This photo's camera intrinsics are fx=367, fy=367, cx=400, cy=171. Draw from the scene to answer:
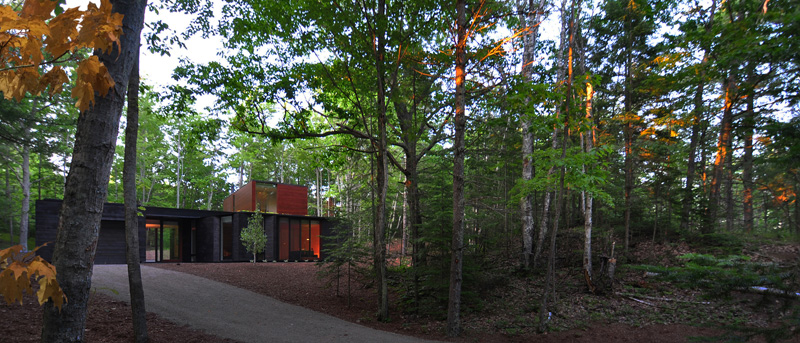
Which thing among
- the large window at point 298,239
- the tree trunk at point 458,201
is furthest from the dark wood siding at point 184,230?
the tree trunk at point 458,201

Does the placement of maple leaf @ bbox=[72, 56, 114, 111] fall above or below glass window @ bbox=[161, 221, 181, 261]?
above

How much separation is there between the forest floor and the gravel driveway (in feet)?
1.53

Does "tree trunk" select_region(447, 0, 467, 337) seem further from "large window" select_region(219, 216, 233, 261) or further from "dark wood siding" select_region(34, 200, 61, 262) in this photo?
"dark wood siding" select_region(34, 200, 61, 262)

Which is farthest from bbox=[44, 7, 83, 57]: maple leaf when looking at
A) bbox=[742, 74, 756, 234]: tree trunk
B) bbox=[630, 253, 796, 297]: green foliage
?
bbox=[742, 74, 756, 234]: tree trunk

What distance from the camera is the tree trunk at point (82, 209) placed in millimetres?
2352

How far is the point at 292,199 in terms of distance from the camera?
67.4 feet

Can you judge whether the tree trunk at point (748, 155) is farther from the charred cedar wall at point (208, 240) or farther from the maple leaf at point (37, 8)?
the charred cedar wall at point (208, 240)

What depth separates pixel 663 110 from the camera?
1158 centimetres

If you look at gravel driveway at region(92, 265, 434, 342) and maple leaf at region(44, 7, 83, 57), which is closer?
maple leaf at region(44, 7, 83, 57)

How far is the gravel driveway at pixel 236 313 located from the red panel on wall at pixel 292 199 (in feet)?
29.3

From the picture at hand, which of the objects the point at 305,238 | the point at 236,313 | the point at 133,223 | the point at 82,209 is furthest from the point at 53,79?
the point at 305,238

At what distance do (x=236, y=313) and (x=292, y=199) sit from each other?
41.7ft

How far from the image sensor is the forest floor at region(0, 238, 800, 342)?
6.38 meters

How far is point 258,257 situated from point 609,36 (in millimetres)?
18456
